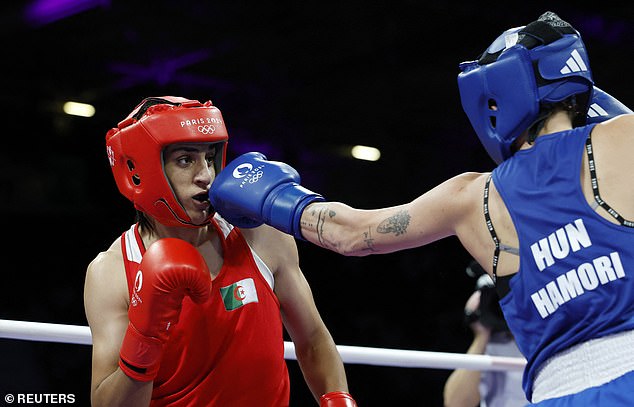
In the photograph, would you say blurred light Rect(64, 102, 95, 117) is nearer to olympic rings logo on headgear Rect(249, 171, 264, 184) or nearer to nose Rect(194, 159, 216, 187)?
nose Rect(194, 159, 216, 187)

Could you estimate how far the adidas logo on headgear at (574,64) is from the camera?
1548mm

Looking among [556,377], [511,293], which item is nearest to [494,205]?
[511,293]

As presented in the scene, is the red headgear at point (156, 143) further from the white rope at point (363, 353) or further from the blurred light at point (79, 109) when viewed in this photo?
the blurred light at point (79, 109)

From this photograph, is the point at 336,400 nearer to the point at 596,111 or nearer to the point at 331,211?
the point at 331,211

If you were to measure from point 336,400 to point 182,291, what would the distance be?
52 centimetres

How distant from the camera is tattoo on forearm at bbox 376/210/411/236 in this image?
164 centimetres

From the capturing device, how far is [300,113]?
26.0 feet

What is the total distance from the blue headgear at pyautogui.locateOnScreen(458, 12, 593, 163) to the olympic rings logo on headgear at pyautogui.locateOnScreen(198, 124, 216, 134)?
0.66m

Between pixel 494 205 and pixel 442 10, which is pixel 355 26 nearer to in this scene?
pixel 442 10

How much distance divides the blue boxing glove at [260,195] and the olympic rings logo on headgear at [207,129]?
120 mm

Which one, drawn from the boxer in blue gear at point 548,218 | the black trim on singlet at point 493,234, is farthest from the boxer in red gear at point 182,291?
the black trim on singlet at point 493,234

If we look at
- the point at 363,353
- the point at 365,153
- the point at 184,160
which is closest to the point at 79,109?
the point at 365,153

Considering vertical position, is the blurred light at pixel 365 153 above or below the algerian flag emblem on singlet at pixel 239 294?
above

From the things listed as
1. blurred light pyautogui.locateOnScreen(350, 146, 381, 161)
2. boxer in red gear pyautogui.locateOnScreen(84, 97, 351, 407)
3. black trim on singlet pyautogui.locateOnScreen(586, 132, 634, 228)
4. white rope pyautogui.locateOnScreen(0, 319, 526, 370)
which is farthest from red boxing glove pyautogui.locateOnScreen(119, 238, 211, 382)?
blurred light pyautogui.locateOnScreen(350, 146, 381, 161)
